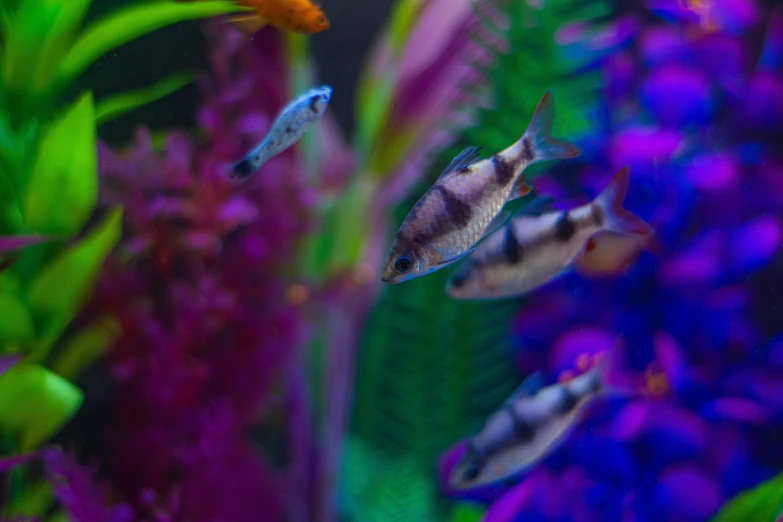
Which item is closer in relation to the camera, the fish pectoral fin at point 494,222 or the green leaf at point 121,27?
the fish pectoral fin at point 494,222

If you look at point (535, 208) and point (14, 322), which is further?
point (14, 322)

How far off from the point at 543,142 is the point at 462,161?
0.18m

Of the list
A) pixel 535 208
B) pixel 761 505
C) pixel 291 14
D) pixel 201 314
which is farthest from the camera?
pixel 201 314

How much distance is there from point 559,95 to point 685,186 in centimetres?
59

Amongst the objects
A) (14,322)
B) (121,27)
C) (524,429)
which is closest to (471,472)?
(524,429)

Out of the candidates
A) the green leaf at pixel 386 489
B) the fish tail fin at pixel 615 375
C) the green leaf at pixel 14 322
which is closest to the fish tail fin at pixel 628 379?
the fish tail fin at pixel 615 375

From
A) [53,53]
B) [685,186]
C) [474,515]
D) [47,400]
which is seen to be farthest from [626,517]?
[53,53]

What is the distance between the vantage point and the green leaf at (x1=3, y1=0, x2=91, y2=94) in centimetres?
167

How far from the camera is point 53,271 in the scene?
1.67 metres

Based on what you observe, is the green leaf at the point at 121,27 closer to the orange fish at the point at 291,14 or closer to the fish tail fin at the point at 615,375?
the orange fish at the point at 291,14

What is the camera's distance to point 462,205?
1.06 m

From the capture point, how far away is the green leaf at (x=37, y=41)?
1669mm

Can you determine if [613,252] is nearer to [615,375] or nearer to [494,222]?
[615,375]

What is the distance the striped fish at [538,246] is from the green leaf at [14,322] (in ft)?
3.74
